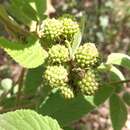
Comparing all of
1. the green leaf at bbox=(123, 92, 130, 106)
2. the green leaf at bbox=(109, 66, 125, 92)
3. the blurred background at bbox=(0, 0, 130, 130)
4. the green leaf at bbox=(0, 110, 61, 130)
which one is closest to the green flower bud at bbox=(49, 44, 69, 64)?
the green leaf at bbox=(0, 110, 61, 130)

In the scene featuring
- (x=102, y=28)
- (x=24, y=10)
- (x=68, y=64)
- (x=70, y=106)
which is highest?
(x=102, y=28)

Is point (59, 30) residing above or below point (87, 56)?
above

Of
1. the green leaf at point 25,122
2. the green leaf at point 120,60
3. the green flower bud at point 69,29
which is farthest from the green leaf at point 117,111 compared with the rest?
the green leaf at point 25,122

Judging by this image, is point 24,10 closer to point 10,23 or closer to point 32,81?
point 10,23

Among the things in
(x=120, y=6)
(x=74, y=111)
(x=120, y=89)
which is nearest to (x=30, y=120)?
(x=74, y=111)

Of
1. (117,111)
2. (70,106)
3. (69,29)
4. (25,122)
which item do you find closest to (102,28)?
(117,111)

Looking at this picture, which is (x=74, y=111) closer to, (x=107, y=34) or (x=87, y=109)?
(x=87, y=109)

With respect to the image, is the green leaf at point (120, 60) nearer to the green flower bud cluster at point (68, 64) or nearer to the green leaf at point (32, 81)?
the green flower bud cluster at point (68, 64)
